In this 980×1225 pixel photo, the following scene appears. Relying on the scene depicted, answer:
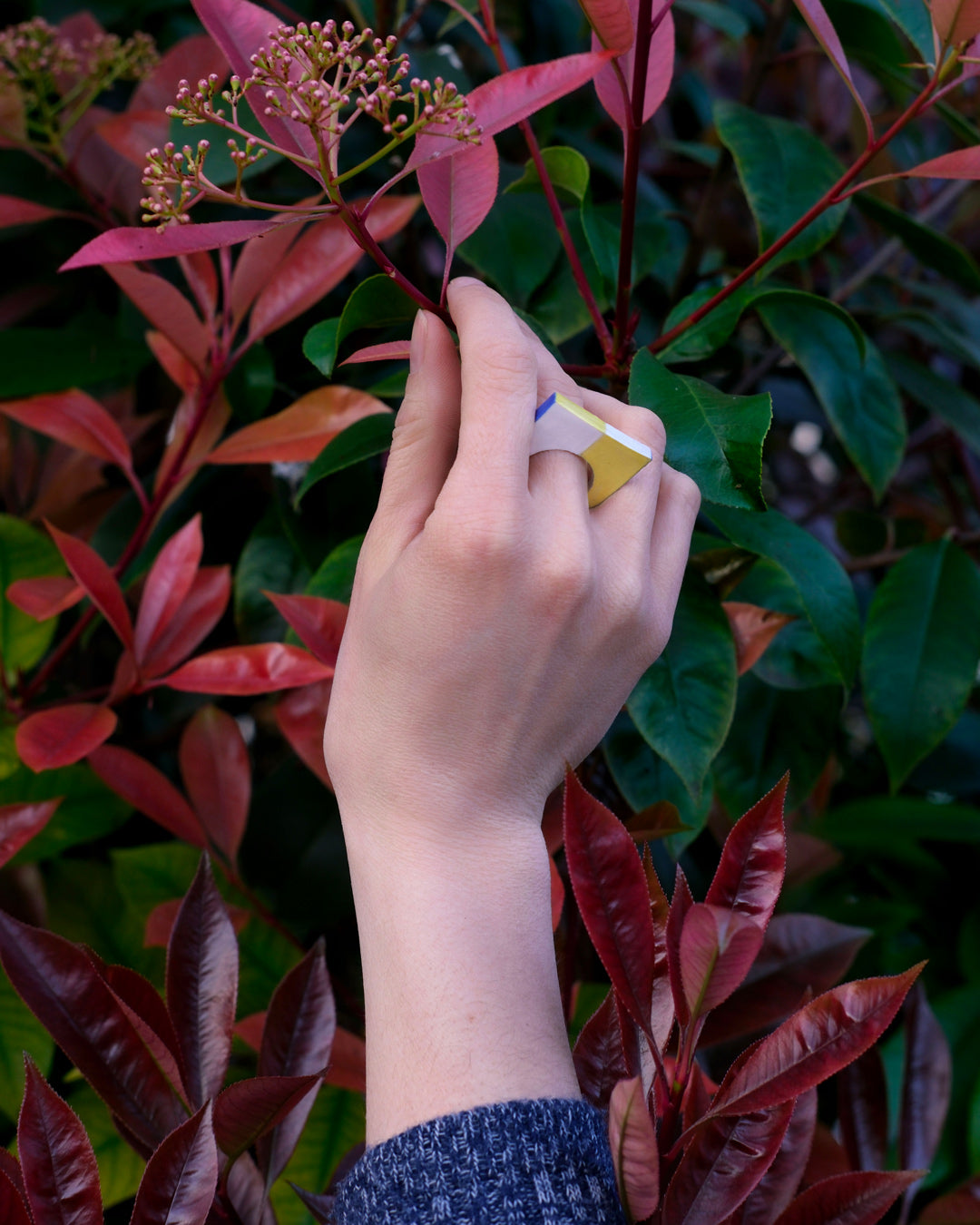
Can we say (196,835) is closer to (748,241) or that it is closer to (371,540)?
(371,540)

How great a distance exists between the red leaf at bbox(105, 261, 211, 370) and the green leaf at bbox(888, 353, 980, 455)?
0.65m

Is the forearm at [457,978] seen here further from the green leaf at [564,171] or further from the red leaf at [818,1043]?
the green leaf at [564,171]

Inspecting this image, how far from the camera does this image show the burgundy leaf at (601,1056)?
529 millimetres

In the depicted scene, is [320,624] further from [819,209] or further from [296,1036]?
[819,209]

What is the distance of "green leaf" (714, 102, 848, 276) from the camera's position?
681mm

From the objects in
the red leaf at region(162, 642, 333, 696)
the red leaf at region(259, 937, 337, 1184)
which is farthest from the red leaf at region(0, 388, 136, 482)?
the red leaf at region(259, 937, 337, 1184)

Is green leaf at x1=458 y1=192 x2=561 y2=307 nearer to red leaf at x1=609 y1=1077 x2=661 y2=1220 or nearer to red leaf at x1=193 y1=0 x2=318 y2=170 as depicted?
red leaf at x1=193 y1=0 x2=318 y2=170

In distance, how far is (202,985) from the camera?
0.56 meters

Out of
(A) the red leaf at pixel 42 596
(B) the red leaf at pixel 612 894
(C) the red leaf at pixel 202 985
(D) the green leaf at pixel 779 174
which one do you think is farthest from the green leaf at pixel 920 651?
(A) the red leaf at pixel 42 596

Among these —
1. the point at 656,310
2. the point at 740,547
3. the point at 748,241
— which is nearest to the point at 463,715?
the point at 740,547

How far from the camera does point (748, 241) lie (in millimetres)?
1141

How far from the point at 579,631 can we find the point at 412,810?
0.39 feet

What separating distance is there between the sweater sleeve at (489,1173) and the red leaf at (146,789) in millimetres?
386

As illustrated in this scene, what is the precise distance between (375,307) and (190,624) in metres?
0.31
